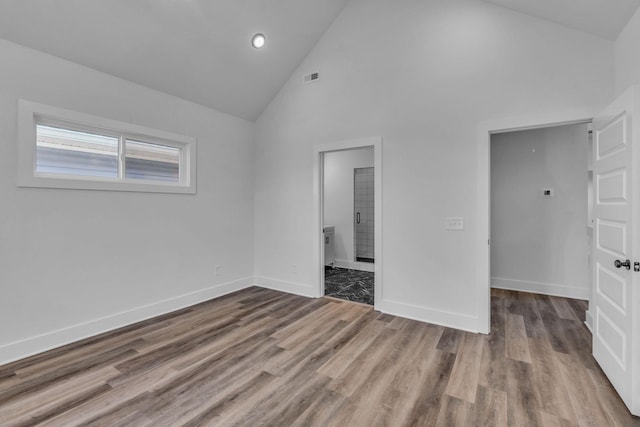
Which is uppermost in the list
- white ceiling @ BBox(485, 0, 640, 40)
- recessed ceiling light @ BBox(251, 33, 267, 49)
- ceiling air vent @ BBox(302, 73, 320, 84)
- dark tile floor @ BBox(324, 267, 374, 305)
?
recessed ceiling light @ BBox(251, 33, 267, 49)

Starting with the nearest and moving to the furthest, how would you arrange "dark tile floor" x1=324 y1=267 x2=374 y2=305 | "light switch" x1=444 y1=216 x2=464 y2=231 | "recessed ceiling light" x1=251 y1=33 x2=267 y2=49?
1. "light switch" x1=444 y1=216 x2=464 y2=231
2. "recessed ceiling light" x1=251 y1=33 x2=267 y2=49
3. "dark tile floor" x1=324 y1=267 x2=374 y2=305

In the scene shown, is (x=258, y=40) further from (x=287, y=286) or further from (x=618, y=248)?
(x=618, y=248)

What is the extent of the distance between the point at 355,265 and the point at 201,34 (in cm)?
488

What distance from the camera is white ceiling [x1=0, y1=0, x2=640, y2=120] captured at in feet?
8.19

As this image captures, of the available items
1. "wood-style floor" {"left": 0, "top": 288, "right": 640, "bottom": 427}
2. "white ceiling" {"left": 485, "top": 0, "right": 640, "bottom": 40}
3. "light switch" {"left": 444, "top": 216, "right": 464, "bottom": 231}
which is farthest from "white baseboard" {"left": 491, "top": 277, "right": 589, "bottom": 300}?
"white ceiling" {"left": 485, "top": 0, "right": 640, "bottom": 40}

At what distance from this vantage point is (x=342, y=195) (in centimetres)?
671

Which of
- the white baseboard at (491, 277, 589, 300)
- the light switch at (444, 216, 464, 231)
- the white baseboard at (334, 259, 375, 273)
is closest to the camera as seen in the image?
the light switch at (444, 216, 464, 231)

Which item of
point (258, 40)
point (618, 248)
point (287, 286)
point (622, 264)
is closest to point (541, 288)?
point (618, 248)

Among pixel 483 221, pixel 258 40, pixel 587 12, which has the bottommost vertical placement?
pixel 483 221

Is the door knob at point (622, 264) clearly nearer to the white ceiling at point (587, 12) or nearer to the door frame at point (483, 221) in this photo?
the door frame at point (483, 221)

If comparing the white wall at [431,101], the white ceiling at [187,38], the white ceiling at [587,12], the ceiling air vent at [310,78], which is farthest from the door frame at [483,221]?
the white ceiling at [187,38]

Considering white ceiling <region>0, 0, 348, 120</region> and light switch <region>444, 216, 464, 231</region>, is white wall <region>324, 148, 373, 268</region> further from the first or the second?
light switch <region>444, 216, 464, 231</region>

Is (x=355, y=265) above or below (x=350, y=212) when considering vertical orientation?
below

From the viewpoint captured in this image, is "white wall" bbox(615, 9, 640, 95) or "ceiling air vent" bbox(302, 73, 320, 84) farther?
"ceiling air vent" bbox(302, 73, 320, 84)
